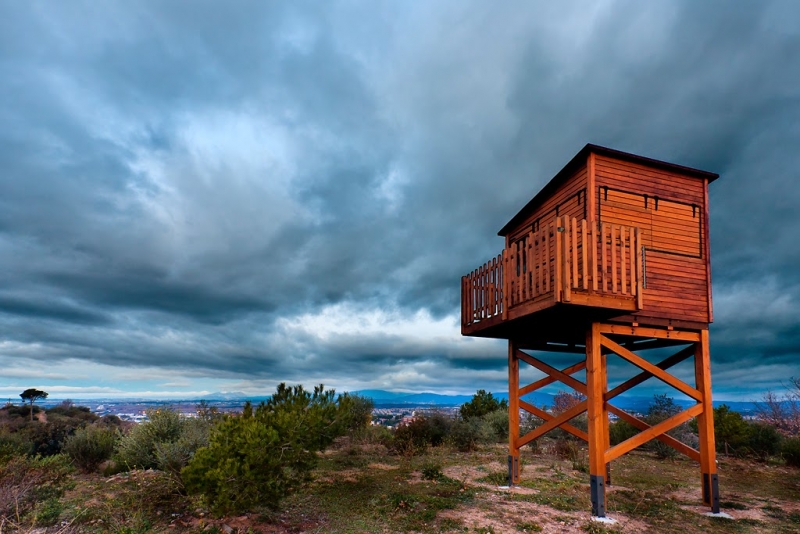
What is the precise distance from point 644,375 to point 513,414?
3337 mm

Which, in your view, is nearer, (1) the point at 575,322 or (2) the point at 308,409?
(2) the point at 308,409

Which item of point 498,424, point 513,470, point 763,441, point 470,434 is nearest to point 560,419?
point 513,470

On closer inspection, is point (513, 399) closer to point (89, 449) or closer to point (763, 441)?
point (763, 441)

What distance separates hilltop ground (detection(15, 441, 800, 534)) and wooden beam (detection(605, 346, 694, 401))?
224 cm

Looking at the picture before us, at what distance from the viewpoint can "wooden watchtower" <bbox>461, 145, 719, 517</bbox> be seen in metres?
8.87

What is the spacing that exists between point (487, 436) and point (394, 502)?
34.4ft

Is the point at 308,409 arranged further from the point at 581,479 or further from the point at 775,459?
the point at 775,459

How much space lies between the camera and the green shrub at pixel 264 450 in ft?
21.7

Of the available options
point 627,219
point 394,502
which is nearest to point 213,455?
point 394,502

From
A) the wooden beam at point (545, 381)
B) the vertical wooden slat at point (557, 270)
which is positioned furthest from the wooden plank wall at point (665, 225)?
the wooden beam at point (545, 381)

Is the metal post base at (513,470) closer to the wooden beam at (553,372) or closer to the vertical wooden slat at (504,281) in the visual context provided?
the wooden beam at (553,372)

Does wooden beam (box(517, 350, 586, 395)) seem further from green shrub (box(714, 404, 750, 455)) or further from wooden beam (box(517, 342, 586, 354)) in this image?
green shrub (box(714, 404, 750, 455))

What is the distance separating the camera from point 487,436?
18609 millimetres

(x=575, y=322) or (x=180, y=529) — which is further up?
(x=575, y=322)
